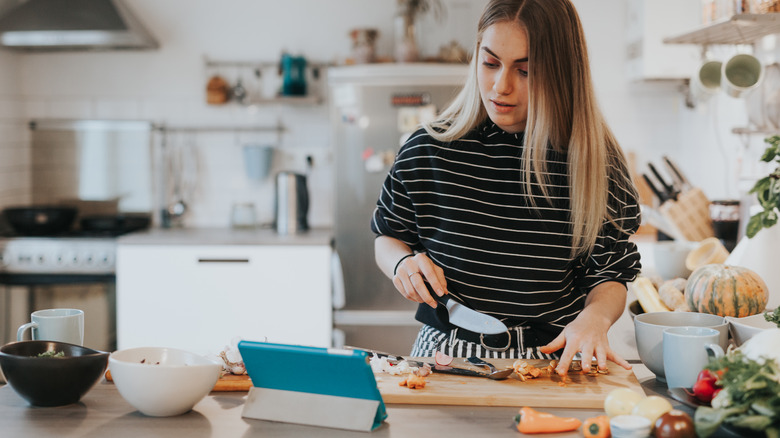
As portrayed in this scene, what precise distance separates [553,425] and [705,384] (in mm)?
244

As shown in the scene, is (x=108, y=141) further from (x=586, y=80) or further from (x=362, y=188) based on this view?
(x=586, y=80)

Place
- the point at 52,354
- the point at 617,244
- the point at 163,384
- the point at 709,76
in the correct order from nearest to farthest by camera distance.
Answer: the point at 163,384, the point at 52,354, the point at 617,244, the point at 709,76

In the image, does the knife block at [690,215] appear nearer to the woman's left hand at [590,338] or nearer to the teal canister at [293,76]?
the woman's left hand at [590,338]

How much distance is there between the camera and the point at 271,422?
111 centimetres

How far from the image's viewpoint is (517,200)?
1533 mm

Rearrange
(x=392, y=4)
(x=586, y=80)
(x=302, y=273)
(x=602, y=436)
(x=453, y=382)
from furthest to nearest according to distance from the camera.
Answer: (x=392, y=4) → (x=302, y=273) → (x=586, y=80) → (x=453, y=382) → (x=602, y=436)

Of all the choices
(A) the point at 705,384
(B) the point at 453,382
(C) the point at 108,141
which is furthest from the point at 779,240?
(C) the point at 108,141

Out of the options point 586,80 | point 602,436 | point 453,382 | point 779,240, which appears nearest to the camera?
point 602,436

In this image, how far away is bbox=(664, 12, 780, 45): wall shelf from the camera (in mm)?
2236

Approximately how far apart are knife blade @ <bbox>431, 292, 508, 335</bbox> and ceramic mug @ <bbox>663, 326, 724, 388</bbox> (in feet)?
1.01

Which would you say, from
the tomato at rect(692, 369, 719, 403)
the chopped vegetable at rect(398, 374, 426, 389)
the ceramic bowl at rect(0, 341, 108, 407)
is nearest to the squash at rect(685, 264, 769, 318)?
the tomato at rect(692, 369, 719, 403)

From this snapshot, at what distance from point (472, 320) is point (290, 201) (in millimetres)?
2442

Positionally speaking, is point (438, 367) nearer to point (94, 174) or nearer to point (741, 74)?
point (741, 74)

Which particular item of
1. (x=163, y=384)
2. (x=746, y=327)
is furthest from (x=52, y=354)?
(x=746, y=327)
